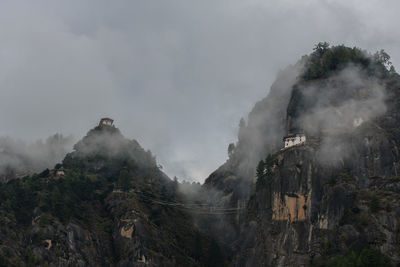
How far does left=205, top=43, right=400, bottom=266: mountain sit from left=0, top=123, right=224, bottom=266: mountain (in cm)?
1348

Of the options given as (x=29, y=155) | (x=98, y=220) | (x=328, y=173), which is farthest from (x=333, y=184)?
(x=29, y=155)

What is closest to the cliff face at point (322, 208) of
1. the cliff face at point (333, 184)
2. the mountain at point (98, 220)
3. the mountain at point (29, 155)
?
the cliff face at point (333, 184)

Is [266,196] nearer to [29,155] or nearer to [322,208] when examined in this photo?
[322,208]

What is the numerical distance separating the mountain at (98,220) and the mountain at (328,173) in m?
13.5

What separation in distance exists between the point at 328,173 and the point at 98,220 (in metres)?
51.4

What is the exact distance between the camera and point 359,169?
12500 centimetres

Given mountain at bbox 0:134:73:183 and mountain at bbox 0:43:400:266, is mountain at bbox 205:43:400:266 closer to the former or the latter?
mountain at bbox 0:43:400:266

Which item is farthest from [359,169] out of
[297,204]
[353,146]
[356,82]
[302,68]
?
[302,68]

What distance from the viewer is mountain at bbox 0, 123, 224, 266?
132 meters

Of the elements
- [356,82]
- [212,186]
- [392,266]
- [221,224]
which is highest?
[356,82]

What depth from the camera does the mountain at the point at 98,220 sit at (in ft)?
433

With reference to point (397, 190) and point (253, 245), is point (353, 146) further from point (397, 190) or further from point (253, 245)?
point (253, 245)

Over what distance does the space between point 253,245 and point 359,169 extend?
2619 cm

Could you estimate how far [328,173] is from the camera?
414ft
